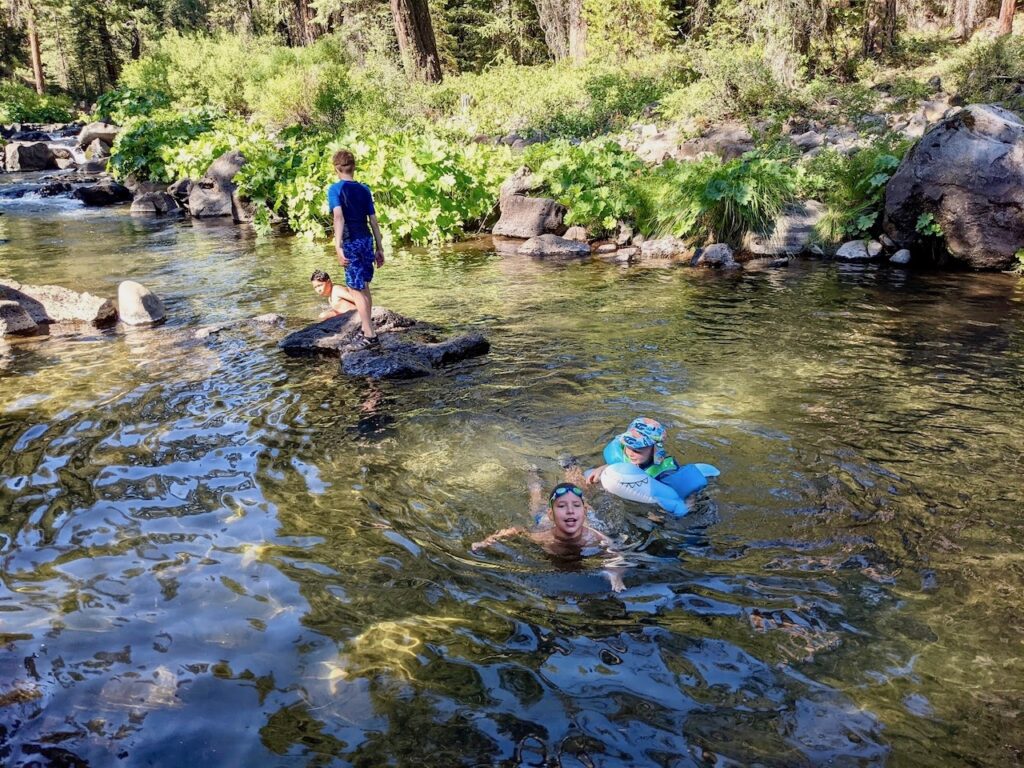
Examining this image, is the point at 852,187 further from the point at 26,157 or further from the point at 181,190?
the point at 26,157

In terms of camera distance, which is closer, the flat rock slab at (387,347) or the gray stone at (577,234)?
the flat rock slab at (387,347)

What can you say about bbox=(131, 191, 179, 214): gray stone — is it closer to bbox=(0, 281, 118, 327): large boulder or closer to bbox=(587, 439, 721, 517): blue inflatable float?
bbox=(0, 281, 118, 327): large boulder

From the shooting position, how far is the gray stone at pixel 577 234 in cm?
1448

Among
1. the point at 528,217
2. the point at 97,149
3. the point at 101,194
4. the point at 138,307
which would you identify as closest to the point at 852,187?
the point at 528,217

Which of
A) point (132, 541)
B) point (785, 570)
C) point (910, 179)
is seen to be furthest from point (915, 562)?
point (910, 179)

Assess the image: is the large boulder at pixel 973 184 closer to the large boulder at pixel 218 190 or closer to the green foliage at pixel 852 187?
the green foliage at pixel 852 187

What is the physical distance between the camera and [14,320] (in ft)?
32.0

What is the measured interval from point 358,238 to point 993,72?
1457 centimetres

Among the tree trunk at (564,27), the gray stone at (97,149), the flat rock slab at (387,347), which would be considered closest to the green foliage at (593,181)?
the flat rock slab at (387,347)

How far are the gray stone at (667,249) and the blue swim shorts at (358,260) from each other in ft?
19.9

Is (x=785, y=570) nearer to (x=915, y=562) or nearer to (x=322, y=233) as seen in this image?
(x=915, y=562)

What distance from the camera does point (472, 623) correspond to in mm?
4012

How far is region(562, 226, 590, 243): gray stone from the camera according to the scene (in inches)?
570

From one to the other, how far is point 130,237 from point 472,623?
15.7 metres
